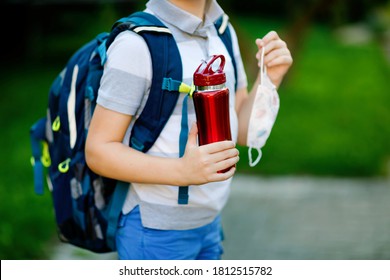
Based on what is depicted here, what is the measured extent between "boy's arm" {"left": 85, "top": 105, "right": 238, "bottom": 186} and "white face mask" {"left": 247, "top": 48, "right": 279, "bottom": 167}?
385 millimetres

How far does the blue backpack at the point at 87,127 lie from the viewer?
1.91 metres

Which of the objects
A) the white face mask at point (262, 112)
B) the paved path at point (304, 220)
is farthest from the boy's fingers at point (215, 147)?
the paved path at point (304, 220)

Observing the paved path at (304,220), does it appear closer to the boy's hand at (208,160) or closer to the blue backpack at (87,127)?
the blue backpack at (87,127)

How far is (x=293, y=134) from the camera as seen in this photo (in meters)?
6.53

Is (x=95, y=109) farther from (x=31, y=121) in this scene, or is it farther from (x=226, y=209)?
(x=31, y=121)

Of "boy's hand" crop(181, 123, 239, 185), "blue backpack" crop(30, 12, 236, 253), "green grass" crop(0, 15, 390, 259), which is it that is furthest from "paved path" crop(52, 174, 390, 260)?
"boy's hand" crop(181, 123, 239, 185)

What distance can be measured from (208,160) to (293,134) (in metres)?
4.86

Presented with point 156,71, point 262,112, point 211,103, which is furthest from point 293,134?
point 211,103

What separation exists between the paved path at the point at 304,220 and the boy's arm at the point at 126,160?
229cm

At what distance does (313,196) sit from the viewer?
5.19m

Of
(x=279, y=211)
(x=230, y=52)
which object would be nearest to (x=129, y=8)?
(x=279, y=211)

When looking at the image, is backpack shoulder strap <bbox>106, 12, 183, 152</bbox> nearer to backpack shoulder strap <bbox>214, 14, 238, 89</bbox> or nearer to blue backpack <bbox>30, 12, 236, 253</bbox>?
blue backpack <bbox>30, 12, 236, 253</bbox>

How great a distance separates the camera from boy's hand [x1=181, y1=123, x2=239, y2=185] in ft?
5.77

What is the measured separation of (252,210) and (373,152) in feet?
5.17
